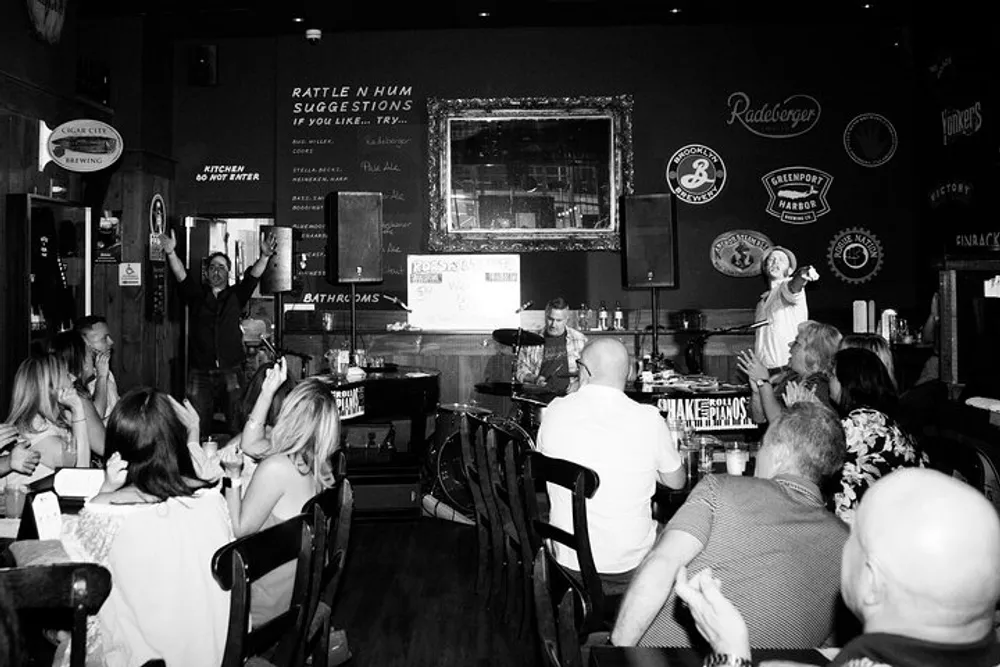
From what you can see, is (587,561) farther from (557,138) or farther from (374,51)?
(374,51)

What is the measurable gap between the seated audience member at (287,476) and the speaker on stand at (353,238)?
4607mm

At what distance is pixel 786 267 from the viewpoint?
749 cm

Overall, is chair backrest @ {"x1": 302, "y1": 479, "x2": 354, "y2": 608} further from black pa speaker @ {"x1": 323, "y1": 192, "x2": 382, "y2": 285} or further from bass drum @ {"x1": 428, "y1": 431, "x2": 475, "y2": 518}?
black pa speaker @ {"x1": 323, "y1": 192, "x2": 382, "y2": 285}

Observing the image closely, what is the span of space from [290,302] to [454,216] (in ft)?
5.89

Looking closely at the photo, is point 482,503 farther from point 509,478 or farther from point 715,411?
point 715,411

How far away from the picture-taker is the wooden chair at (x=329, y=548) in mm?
2613

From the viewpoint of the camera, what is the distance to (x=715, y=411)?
606 centimetres

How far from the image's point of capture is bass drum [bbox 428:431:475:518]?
7.03m

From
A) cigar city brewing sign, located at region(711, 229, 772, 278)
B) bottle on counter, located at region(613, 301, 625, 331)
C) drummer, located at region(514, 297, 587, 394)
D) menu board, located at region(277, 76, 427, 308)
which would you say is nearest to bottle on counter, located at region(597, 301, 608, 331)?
bottle on counter, located at region(613, 301, 625, 331)

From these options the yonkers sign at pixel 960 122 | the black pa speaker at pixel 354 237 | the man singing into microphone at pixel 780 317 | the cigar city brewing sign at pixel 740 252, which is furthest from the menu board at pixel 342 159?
the yonkers sign at pixel 960 122

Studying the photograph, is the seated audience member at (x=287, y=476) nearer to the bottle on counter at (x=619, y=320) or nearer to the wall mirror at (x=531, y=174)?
the bottle on counter at (x=619, y=320)

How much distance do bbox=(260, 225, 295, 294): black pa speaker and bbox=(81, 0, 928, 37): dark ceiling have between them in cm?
197

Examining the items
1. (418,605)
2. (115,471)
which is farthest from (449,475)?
(115,471)

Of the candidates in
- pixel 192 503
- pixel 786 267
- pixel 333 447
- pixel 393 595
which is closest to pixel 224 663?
pixel 192 503
